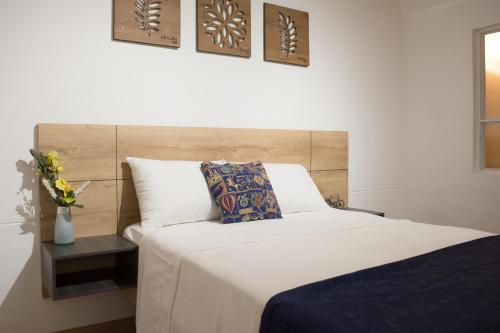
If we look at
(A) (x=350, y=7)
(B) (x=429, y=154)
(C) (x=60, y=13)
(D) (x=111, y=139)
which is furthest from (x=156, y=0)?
(B) (x=429, y=154)

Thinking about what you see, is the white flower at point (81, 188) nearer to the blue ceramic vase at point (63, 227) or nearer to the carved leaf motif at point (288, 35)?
the blue ceramic vase at point (63, 227)

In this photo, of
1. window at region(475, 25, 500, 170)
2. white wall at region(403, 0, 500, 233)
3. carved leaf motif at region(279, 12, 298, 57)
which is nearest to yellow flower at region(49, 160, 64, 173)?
carved leaf motif at region(279, 12, 298, 57)

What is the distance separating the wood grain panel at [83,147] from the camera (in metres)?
2.35

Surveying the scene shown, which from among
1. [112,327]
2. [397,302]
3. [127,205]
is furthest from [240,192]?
[397,302]

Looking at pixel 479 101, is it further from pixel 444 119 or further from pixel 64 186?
pixel 64 186

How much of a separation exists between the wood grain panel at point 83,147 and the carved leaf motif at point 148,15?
655 millimetres

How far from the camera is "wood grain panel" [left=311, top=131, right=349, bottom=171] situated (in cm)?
340

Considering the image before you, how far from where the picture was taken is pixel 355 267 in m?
1.52

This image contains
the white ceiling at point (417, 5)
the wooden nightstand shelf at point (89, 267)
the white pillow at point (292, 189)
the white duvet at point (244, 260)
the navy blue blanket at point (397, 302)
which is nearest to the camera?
the navy blue blanket at point (397, 302)

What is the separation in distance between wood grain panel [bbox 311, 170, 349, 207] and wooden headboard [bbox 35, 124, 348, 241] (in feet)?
1.66

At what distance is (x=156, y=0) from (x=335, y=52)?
5.13 ft

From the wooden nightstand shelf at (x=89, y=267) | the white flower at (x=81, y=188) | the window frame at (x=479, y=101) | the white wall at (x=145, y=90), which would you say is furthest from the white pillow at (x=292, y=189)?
the window frame at (x=479, y=101)

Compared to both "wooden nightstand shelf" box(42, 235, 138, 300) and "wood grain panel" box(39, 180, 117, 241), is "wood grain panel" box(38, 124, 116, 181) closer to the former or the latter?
"wood grain panel" box(39, 180, 117, 241)

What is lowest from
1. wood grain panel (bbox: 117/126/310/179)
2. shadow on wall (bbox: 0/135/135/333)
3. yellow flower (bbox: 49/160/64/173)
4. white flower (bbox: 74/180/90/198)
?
shadow on wall (bbox: 0/135/135/333)
